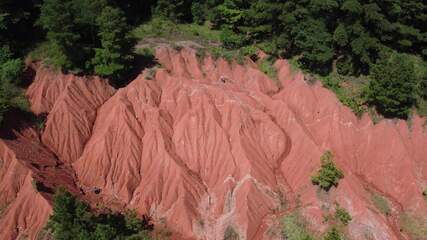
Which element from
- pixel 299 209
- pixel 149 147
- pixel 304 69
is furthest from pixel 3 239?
pixel 304 69

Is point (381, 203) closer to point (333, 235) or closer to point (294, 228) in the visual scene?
point (333, 235)

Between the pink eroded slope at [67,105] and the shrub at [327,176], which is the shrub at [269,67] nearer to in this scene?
the shrub at [327,176]

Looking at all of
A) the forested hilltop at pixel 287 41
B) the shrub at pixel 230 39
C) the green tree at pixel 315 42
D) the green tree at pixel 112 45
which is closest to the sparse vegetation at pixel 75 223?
the forested hilltop at pixel 287 41

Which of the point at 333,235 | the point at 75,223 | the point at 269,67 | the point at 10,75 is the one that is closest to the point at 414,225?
the point at 333,235

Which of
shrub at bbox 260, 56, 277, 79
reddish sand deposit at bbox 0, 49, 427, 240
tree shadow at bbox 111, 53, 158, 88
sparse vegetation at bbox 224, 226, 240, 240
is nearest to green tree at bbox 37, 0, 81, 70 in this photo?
reddish sand deposit at bbox 0, 49, 427, 240

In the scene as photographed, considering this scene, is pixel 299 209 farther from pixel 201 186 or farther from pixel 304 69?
pixel 304 69
